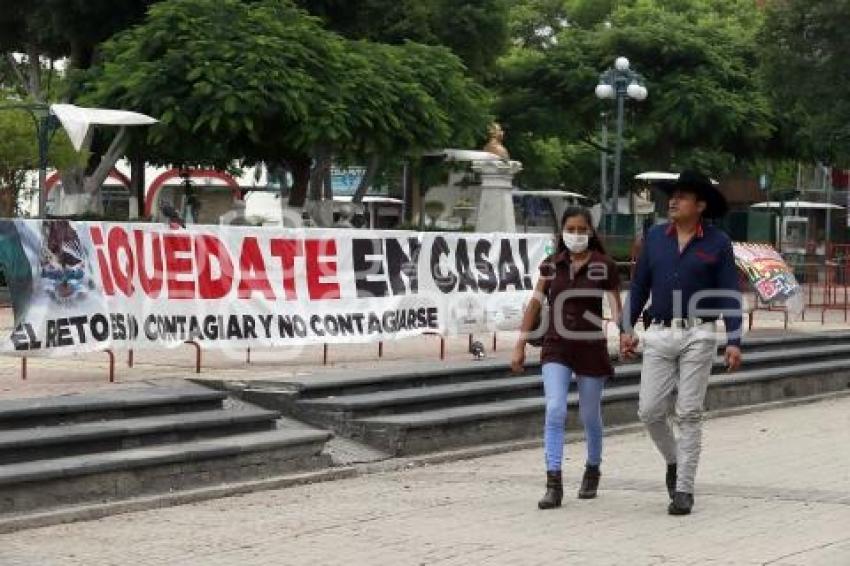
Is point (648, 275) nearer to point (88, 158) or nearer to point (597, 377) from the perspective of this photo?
point (597, 377)

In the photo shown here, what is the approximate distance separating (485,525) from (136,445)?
244 centimetres

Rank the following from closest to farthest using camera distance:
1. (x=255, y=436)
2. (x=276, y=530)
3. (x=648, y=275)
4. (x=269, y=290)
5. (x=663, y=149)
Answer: (x=276, y=530) → (x=648, y=275) → (x=255, y=436) → (x=269, y=290) → (x=663, y=149)

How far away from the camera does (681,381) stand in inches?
351

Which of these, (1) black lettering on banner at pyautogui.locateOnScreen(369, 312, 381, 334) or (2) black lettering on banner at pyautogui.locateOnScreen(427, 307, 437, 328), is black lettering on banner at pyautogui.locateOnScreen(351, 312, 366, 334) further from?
(2) black lettering on banner at pyautogui.locateOnScreen(427, 307, 437, 328)

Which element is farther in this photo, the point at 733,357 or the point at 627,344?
the point at 627,344

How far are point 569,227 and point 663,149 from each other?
38.3m

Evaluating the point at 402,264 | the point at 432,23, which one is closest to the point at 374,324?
the point at 402,264

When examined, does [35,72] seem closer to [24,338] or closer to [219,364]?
[219,364]

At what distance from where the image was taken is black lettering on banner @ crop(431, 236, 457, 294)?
614 inches

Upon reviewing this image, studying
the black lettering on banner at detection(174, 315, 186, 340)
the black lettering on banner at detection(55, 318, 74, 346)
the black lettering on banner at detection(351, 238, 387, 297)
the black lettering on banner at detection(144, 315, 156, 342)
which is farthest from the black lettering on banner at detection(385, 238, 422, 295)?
the black lettering on banner at detection(55, 318, 74, 346)

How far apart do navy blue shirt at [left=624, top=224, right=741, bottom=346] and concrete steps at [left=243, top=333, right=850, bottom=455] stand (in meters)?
2.78

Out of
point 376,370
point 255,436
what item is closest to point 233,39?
point 376,370

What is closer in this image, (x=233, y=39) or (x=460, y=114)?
(x=233, y=39)

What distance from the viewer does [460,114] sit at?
34.1 m
